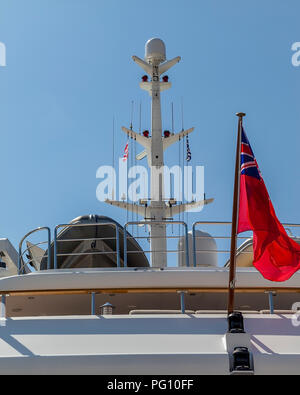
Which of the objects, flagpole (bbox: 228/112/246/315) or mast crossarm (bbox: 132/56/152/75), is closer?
flagpole (bbox: 228/112/246/315)

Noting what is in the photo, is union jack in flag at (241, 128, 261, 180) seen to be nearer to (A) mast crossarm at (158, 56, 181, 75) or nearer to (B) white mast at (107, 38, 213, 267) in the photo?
(B) white mast at (107, 38, 213, 267)

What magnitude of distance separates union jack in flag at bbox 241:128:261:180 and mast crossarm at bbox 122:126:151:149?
30.3ft

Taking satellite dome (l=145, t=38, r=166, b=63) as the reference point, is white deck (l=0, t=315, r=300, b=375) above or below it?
below

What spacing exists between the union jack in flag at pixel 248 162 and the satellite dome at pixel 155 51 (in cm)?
1140

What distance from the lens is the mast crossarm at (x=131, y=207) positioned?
1716cm

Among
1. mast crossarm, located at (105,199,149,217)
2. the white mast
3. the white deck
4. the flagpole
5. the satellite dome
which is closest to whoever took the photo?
the white deck

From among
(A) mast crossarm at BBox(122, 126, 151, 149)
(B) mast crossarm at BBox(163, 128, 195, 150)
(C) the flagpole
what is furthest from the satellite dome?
(C) the flagpole

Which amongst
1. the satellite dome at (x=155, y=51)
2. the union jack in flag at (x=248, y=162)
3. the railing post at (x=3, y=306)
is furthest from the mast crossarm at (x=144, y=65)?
the railing post at (x=3, y=306)

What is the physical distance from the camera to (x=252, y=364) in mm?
7641

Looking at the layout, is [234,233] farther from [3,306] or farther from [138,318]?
[3,306]

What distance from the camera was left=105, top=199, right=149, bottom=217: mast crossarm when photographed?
56.3 ft

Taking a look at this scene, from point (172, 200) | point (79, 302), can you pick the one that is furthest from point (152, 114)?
point (79, 302)

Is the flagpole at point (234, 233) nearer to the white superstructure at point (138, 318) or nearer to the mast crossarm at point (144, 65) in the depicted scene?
the white superstructure at point (138, 318)

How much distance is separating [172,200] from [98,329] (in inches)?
359
